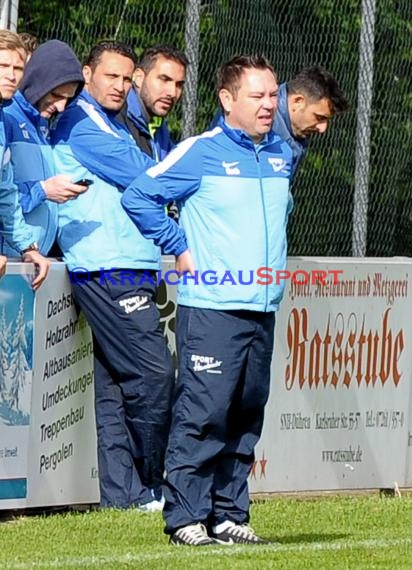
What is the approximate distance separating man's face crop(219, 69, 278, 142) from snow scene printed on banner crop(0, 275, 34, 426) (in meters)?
1.68

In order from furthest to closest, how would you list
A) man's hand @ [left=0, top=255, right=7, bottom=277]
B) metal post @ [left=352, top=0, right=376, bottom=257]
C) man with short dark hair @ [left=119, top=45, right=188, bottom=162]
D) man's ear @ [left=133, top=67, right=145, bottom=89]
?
metal post @ [left=352, top=0, right=376, bottom=257]
man's ear @ [left=133, top=67, right=145, bottom=89]
man with short dark hair @ [left=119, top=45, right=188, bottom=162]
man's hand @ [left=0, top=255, right=7, bottom=277]

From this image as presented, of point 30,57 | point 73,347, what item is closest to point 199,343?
point 73,347

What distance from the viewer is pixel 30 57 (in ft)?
28.4

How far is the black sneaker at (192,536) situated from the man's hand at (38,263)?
1709mm

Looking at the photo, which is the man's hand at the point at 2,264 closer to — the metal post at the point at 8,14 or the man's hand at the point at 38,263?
the man's hand at the point at 38,263

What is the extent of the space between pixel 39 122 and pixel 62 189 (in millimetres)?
541

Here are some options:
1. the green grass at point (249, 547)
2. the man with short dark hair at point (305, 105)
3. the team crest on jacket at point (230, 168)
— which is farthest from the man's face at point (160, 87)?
the green grass at point (249, 547)

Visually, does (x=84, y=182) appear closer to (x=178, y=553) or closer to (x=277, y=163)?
(x=277, y=163)

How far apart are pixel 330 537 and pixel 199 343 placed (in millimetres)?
1438

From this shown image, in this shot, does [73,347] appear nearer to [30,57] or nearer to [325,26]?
[30,57]

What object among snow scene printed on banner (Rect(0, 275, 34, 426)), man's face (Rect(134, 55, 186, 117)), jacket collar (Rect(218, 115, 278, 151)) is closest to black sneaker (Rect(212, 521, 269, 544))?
snow scene printed on banner (Rect(0, 275, 34, 426))

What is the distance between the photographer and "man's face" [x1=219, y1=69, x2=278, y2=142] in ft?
23.1

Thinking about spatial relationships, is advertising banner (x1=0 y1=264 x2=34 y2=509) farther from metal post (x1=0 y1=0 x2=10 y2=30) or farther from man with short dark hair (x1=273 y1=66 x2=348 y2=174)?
metal post (x1=0 y1=0 x2=10 y2=30)

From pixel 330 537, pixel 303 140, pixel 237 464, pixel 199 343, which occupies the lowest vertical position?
pixel 330 537
